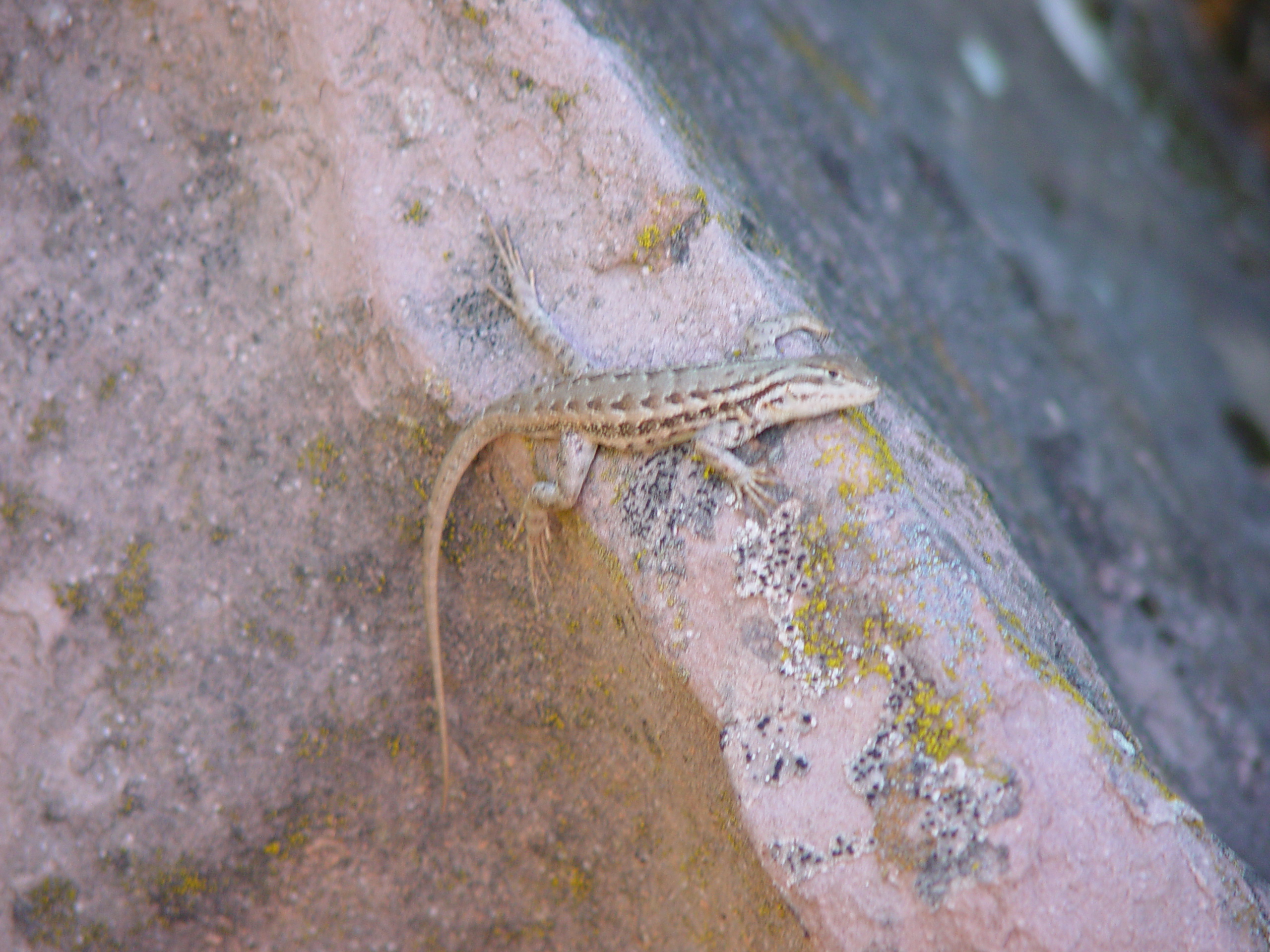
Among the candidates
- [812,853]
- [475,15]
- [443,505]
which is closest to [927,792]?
[812,853]

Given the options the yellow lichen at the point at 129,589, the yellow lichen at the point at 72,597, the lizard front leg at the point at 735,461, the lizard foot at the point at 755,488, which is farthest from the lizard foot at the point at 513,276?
the yellow lichen at the point at 72,597

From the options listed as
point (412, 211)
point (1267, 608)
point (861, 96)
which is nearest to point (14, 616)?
point (412, 211)

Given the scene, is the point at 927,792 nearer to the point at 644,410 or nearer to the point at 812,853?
the point at 812,853

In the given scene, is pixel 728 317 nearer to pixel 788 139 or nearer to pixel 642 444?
pixel 642 444

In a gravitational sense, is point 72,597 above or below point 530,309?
above

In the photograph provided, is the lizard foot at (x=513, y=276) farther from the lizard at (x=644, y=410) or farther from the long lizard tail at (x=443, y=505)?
the long lizard tail at (x=443, y=505)

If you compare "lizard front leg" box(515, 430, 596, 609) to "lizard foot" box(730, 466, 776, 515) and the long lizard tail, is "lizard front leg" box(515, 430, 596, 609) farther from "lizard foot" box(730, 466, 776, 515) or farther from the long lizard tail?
"lizard foot" box(730, 466, 776, 515)

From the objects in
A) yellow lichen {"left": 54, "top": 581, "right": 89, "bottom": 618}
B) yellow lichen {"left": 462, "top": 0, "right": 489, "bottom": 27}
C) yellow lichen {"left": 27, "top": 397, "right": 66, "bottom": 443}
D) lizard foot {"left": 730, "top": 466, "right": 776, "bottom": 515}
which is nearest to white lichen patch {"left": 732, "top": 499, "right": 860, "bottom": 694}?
lizard foot {"left": 730, "top": 466, "right": 776, "bottom": 515}
